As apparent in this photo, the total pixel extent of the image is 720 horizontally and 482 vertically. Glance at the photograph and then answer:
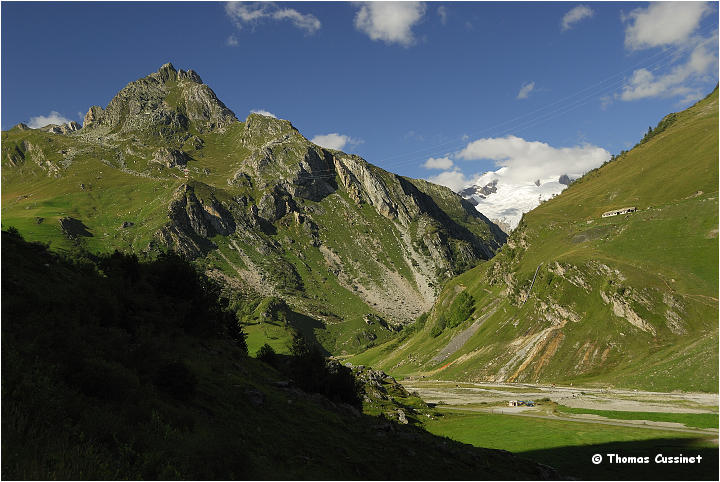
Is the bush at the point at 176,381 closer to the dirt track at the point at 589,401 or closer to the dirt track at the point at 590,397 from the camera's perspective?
the dirt track at the point at 589,401

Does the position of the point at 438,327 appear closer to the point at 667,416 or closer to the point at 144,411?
the point at 667,416

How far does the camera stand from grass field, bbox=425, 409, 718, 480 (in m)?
23.5

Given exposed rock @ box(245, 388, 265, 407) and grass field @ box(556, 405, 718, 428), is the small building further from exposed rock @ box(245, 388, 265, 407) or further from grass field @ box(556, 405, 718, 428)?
exposed rock @ box(245, 388, 265, 407)

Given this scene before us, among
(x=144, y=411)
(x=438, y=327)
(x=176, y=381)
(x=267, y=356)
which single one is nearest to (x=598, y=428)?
(x=267, y=356)

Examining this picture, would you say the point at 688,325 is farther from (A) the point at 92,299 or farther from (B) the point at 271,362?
(A) the point at 92,299

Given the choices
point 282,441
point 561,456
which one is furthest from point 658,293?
point 282,441

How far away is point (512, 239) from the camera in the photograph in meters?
186

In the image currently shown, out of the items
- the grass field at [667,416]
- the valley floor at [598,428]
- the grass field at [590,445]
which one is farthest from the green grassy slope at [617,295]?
the grass field at [590,445]

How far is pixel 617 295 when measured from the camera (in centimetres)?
9550

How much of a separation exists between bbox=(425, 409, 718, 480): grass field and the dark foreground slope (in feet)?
17.9

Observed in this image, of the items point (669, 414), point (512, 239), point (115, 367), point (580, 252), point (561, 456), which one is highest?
point (512, 239)

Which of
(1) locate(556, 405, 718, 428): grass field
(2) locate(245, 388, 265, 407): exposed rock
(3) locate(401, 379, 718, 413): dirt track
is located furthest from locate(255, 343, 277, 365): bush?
(3) locate(401, 379, 718, 413): dirt track

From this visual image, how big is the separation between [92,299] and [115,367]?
9876 millimetres

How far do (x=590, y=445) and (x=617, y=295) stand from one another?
78543 mm
